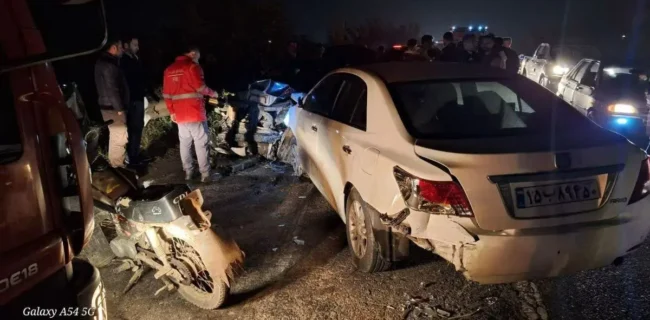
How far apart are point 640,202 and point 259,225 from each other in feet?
11.0

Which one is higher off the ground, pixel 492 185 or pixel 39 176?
pixel 39 176

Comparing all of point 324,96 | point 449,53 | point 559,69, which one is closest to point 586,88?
point 449,53

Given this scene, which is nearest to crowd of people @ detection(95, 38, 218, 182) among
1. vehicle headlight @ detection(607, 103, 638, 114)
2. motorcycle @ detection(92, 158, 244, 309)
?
motorcycle @ detection(92, 158, 244, 309)

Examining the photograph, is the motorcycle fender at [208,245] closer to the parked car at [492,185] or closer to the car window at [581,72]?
the parked car at [492,185]

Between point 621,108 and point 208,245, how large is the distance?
24.0ft

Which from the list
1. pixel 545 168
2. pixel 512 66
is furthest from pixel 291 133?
pixel 512 66

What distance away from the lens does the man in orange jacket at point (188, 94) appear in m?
6.07

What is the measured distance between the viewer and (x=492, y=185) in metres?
2.99

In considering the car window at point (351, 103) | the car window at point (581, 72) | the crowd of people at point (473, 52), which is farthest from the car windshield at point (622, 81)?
the car window at point (351, 103)

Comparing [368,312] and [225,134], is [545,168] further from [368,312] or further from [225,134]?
[225,134]

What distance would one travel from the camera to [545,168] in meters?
3.06

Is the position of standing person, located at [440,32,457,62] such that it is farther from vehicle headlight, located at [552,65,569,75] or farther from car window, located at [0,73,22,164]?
car window, located at [0,73,22,164]

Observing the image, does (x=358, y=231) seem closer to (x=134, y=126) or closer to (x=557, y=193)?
(x=557, y=193)

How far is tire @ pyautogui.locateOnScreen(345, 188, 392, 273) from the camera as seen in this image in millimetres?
3809
